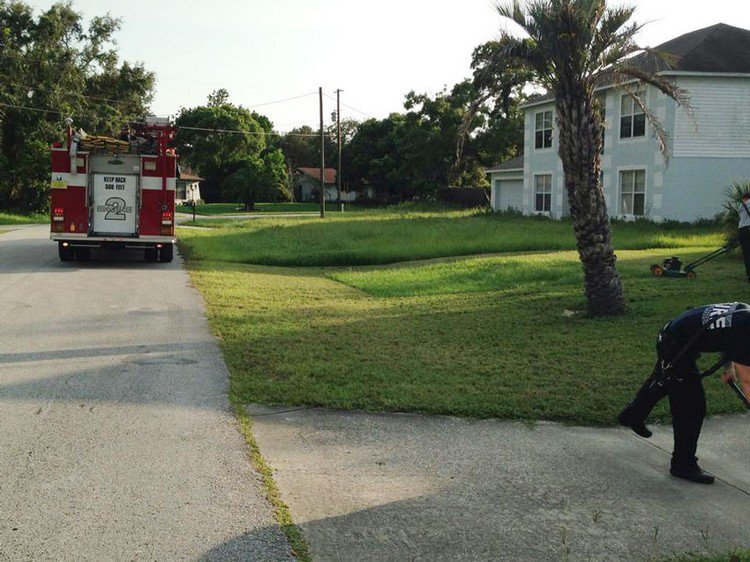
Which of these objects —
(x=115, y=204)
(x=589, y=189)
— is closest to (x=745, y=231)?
(x=589, y=189)

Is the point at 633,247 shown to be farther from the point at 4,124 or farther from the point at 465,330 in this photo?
the point at 4,124

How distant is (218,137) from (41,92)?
35.3 m

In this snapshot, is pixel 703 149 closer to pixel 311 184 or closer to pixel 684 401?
pixel 684 401

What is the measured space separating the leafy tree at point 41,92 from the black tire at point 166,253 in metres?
32.8

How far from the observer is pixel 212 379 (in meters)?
8.03

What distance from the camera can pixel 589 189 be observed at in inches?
465

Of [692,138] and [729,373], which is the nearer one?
[729,373]

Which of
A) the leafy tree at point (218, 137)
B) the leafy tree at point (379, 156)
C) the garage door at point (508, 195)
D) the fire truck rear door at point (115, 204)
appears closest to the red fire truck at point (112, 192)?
the fire truck rear door at point (115, 204)

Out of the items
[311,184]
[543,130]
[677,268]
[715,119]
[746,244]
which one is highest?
[311,184]

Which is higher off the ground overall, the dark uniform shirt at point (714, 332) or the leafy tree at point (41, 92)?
the leafy tree at point (41, 92)

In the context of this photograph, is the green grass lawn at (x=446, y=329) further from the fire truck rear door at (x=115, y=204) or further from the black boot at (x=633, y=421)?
the fire truck rear door at (x=115, y=204)

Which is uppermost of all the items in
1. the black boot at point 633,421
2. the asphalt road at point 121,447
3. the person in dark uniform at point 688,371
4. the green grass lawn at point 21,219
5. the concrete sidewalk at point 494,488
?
the green grass lawn at point 21,219

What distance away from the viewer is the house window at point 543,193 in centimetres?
3741

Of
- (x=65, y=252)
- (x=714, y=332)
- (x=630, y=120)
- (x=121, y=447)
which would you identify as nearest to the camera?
A: (x=714, y=332)
